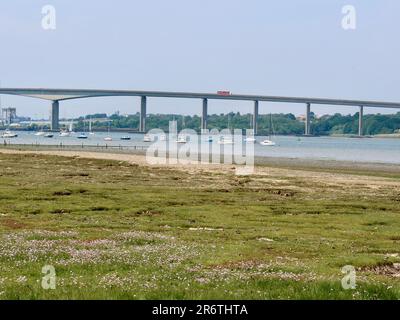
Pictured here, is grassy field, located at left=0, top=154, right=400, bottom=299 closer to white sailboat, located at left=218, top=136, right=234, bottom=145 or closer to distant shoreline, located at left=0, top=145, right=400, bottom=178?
distant shoreline, located at left=0, top=145, right=400, bottom=178

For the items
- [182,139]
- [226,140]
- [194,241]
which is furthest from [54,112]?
[194,241]

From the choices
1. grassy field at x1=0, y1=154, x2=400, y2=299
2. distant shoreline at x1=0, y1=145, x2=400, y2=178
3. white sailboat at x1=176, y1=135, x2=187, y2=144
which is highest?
grassy field at x1=0, y1=154, x2=400, y2=299

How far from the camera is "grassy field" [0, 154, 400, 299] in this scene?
39.0 ft

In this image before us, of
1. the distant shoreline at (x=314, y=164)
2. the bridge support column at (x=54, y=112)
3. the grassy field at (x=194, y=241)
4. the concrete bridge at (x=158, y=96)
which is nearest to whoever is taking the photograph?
the grassy field at (x=194, y=241)

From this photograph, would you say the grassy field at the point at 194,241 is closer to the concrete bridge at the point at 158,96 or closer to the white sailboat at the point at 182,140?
the concrete bridge at the point at 158,96

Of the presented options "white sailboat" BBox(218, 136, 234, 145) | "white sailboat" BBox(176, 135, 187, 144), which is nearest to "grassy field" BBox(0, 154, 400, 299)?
"white sailboat" BBox(218, 136, 234, 145)

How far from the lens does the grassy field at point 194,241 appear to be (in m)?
11.9

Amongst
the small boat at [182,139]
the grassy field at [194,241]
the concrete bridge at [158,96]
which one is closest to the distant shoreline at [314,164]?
the grassy field at [194,241]

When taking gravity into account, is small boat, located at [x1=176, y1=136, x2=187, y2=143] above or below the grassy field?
below

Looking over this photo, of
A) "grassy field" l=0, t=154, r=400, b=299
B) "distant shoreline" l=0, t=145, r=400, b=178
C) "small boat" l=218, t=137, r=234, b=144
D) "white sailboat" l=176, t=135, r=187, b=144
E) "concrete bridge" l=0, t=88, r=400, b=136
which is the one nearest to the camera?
"grassy field" l=0, t=154, r=400, b=299

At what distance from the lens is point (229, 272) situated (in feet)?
46.0

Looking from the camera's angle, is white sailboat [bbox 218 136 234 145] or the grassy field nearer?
the grassy field

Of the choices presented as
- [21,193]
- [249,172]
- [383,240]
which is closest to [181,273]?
[383,240]

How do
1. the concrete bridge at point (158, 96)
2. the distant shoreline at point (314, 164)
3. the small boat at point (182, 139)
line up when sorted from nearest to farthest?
1. the distant shoreline at point (314, 164)
2. the concrete bridge at point (158, 96)
3. the small boat at point (182, 139)
